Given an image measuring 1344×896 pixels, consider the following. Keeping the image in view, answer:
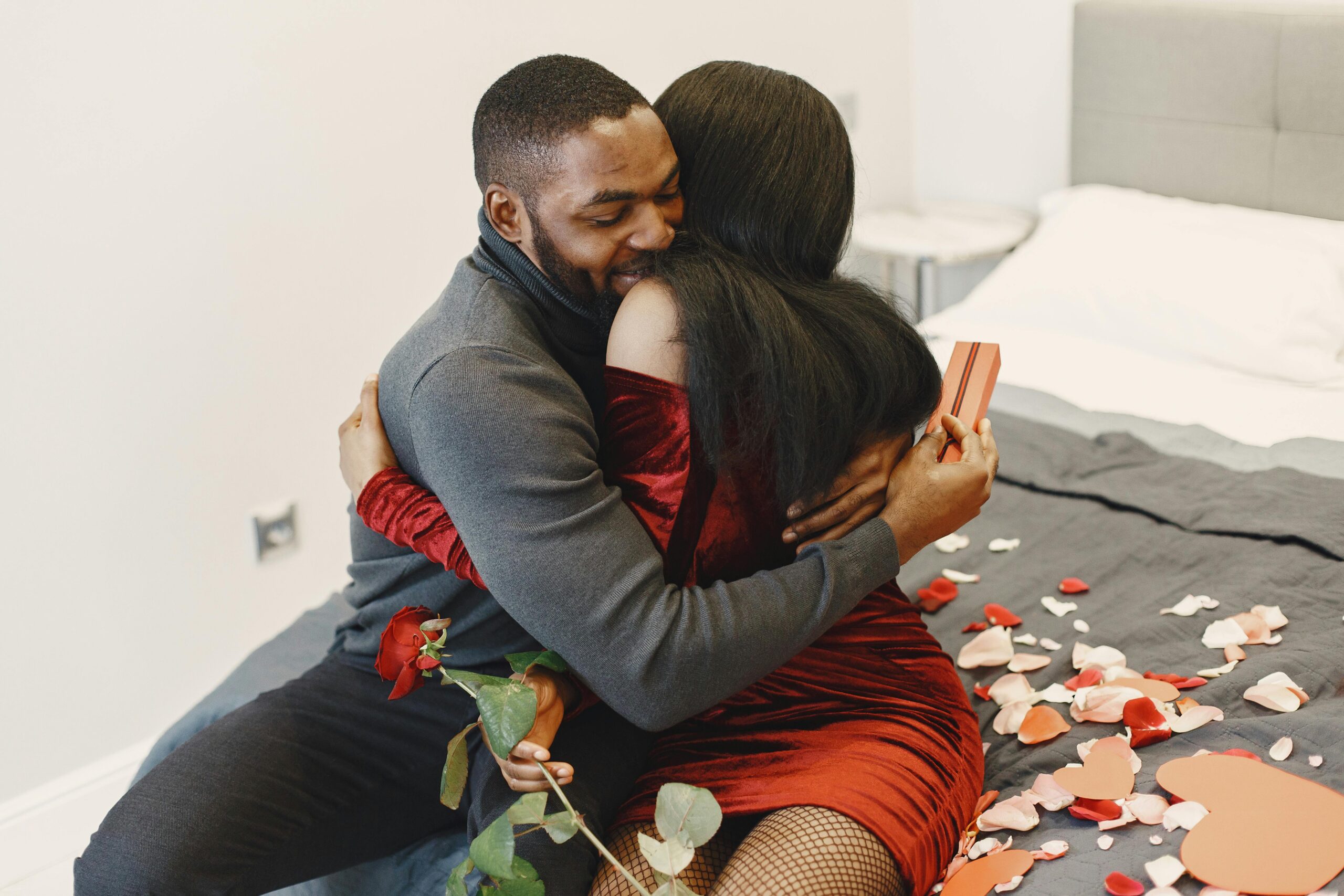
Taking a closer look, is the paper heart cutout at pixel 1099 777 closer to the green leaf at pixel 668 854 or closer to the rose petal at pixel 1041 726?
the rose petal at pixel 1041 726

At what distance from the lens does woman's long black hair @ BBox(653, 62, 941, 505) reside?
3.55 ft

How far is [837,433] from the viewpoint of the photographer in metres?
1.13

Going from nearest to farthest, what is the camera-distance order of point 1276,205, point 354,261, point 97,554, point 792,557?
point 792,557
point 97,554
point 354,261
point 1276,205

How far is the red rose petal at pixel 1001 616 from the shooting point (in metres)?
1.55

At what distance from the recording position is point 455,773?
3.50 feet

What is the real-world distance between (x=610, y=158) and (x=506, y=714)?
1.72ft

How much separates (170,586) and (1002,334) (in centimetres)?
172

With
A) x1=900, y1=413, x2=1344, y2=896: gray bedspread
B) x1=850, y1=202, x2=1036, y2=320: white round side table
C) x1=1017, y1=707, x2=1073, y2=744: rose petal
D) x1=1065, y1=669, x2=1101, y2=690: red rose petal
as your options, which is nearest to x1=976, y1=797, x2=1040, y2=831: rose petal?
x1=900, y1=413, x2=1344, y2=896: gray bedspread

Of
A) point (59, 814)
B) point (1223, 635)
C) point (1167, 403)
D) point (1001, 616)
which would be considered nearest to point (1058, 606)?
point (1001, 616)

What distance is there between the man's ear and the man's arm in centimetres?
18

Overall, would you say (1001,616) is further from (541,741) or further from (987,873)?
(541,741)

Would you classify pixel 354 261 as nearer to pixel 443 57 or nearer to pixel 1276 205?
pixel 443 57

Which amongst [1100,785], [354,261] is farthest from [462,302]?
[354,261]

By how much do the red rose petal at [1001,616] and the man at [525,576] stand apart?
0.40m
